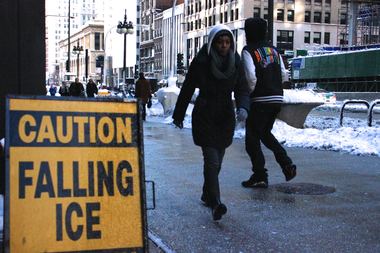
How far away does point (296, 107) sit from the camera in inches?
568

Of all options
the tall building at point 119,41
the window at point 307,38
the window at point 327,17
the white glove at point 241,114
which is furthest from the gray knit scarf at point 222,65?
the tall building at point 119,41

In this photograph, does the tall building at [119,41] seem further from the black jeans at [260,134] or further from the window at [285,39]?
the black jeans at [260,134]

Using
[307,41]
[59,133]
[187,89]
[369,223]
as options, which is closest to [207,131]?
[187,89]

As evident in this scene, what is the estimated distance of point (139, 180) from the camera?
362 cm

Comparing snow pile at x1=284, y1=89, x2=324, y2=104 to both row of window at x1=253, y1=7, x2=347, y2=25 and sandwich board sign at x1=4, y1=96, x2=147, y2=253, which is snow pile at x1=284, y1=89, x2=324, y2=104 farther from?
row of window at x1=253, y1=7, x2=347, y2=25

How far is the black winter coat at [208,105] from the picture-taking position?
5426mm

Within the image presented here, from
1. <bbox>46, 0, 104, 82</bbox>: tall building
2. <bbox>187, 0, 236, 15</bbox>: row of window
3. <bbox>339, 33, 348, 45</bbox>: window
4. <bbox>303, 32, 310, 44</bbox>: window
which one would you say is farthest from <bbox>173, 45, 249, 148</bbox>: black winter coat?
<bbox>46, 0, 104, 82</bbox>: tall building

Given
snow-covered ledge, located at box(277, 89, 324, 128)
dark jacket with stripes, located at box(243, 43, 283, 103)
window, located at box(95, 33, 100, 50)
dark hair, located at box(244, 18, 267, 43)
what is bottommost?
snow-covered ledge, located at box(277, 89, 324, 128)

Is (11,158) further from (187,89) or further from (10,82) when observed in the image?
(187,89)

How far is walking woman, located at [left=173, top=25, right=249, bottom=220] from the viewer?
17.6 ft

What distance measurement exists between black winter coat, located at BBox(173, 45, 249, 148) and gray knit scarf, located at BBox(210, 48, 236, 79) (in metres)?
0.06

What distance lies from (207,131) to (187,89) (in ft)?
1.52

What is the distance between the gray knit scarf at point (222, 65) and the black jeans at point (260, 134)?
51.6 inches

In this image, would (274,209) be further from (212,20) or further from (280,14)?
(212,20)
